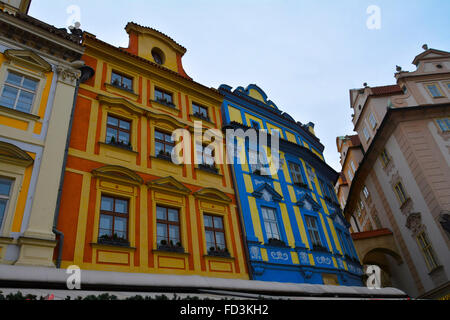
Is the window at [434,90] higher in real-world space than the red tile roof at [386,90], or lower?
lower

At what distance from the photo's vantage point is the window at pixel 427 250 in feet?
60.4

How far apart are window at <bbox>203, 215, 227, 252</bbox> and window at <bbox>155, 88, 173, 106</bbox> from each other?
5.36m

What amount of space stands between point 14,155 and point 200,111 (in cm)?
852

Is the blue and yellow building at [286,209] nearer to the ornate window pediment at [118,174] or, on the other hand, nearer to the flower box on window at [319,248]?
the flower box on window at [319,248]

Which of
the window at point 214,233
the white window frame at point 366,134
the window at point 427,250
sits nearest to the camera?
the window at point 214,233

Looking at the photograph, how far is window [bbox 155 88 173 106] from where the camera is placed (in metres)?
13.8

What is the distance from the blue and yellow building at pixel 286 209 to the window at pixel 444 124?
753 cm

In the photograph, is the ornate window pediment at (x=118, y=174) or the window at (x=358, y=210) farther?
the window at (x=358, y=210)

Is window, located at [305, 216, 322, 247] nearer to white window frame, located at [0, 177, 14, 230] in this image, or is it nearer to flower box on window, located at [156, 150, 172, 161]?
flower box on window, located at [156, 150, 172, 161]

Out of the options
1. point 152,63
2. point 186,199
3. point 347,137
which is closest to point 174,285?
point 186,199

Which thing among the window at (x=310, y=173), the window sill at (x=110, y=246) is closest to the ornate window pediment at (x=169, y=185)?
the window sill at (x=110, y=246)

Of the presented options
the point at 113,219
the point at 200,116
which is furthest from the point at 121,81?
the point at 113,219

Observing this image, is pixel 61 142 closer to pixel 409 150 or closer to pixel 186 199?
pixel 186 199
